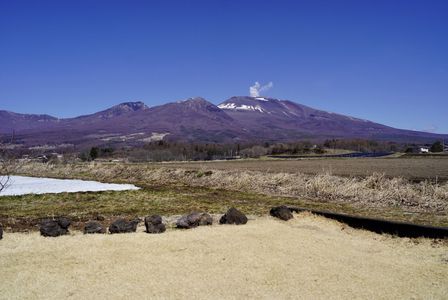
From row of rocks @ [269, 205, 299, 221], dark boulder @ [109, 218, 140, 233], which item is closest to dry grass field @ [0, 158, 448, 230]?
row of rocks @ [269, 205, 299, 221]

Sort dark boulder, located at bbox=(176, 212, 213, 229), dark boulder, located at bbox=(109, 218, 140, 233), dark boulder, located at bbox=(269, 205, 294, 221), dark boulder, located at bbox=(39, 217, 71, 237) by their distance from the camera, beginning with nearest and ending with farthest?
dark boulder, located at bbox=(39, 217, 71, 237), dark boulder, located at bbox=(109, 218, 140, 233), dark boulder, located at bbox=(176, 212, 213, 229), dark boulder, located at bbox=(269, 205, 294, 221)

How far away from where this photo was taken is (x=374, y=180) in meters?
23.1

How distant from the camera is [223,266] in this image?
9211mm

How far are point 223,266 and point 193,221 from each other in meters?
4.75

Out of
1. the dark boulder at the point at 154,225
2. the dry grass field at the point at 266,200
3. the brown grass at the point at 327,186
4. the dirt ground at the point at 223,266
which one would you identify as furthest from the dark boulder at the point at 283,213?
the brown grass at the point at 327,186

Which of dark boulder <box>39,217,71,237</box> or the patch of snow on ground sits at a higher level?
dark boulder <box>39,217,71,237</box>

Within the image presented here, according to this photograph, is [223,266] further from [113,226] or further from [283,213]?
[283,213]

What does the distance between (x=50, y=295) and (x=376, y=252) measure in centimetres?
737

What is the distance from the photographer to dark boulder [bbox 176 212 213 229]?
44.9 ft

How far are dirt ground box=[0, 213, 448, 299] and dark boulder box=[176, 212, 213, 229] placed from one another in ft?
2.38

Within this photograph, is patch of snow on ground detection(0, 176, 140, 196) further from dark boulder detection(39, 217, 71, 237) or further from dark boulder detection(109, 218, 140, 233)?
dark boulder detection(109, 218, 140, 233)

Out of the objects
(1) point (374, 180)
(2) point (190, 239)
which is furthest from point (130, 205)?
(1) point (374, 180)

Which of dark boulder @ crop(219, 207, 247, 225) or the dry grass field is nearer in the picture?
dark boulder @ crop(219, 207, 247, 225)

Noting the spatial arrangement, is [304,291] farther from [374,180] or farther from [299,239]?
[374,180]
